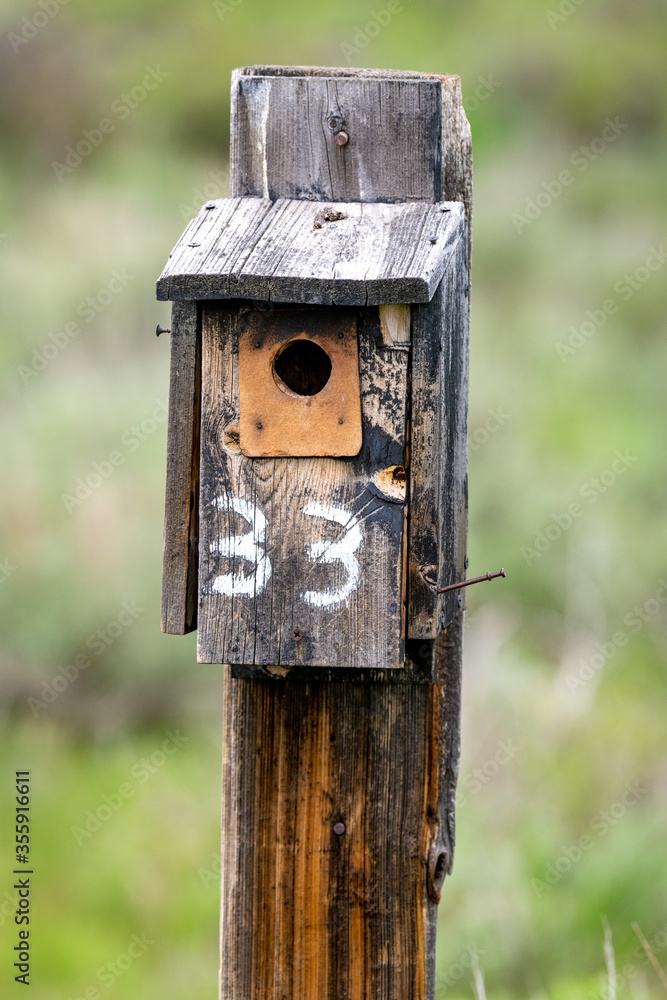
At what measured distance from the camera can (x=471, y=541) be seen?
22.1 ft

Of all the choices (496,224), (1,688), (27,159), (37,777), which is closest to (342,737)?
(37,777)

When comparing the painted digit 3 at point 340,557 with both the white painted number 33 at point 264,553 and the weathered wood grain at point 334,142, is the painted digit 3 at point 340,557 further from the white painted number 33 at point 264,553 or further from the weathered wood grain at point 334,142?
the weathered wood grain at point 334,142

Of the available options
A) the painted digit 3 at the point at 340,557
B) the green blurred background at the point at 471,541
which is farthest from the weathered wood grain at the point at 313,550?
the green blurred background at the point at 471,541

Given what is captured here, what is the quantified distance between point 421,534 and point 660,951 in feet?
8.53

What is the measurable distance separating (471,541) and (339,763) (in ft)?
15.7

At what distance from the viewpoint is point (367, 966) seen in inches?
80.8

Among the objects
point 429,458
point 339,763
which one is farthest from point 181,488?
point 339,763

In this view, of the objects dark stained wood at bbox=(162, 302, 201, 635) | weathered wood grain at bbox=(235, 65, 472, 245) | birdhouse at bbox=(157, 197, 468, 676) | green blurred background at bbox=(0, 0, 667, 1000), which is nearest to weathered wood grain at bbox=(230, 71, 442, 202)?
weathered wood grain at bbox=(235, 65, 472, 245)

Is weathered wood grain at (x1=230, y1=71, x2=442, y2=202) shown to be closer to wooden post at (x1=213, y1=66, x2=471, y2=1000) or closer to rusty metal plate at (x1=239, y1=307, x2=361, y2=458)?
wooden post at (x1=213, y1=66, x2=471, y2=1000)

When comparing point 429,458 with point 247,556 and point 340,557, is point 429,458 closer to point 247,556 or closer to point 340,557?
point 340,557

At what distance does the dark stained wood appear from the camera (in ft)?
6.27

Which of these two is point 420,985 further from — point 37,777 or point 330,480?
point 37,777

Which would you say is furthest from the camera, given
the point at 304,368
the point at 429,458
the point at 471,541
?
the point at 471,541

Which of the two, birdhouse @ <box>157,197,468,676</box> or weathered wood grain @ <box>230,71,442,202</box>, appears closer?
birdhouse @ <box>157,197,468,676</box>
